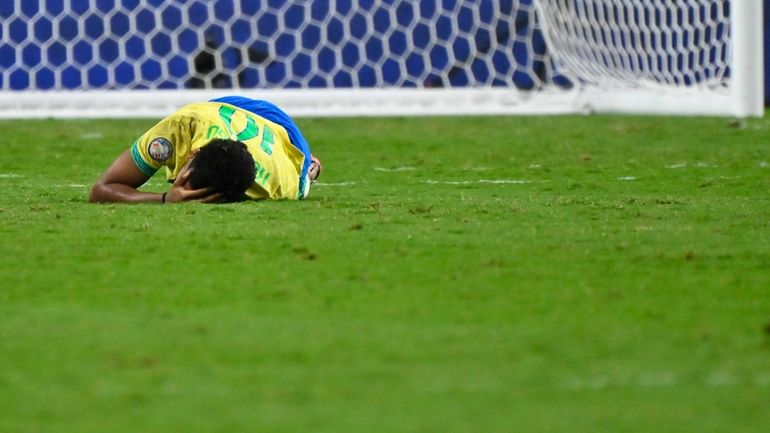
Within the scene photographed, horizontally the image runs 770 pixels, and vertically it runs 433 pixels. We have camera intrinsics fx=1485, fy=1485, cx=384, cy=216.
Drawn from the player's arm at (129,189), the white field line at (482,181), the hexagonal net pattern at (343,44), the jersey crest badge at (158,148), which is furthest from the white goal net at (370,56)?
the jersey crest badge at (158,148)

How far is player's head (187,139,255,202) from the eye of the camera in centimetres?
442

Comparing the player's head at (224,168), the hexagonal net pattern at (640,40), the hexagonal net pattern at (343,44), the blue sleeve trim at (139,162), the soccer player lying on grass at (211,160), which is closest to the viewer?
the player's head at (224,168)

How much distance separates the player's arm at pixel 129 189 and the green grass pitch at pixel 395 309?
0.09 meters

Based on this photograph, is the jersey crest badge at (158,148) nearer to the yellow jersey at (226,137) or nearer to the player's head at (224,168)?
the yellow jersey at (226,137)

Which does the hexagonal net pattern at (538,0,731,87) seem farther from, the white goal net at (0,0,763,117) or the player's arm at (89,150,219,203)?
the player's arm at (89,150,219,203)

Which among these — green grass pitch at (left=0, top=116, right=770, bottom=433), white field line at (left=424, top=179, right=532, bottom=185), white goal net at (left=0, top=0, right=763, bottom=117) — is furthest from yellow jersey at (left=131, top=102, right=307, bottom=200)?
white goal net at (left=0, top=0, right=763, bottom=117)

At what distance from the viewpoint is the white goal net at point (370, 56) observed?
8953 millimetres

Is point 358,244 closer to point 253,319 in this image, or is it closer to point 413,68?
point 253,319

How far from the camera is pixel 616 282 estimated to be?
10.8ft

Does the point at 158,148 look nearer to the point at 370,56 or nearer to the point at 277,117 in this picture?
the point at 277,117

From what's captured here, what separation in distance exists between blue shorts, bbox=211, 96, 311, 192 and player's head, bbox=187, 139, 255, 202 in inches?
13.3

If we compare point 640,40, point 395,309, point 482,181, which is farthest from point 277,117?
point 640,40

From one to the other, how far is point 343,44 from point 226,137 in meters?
5.47

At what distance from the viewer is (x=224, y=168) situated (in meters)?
4.51
